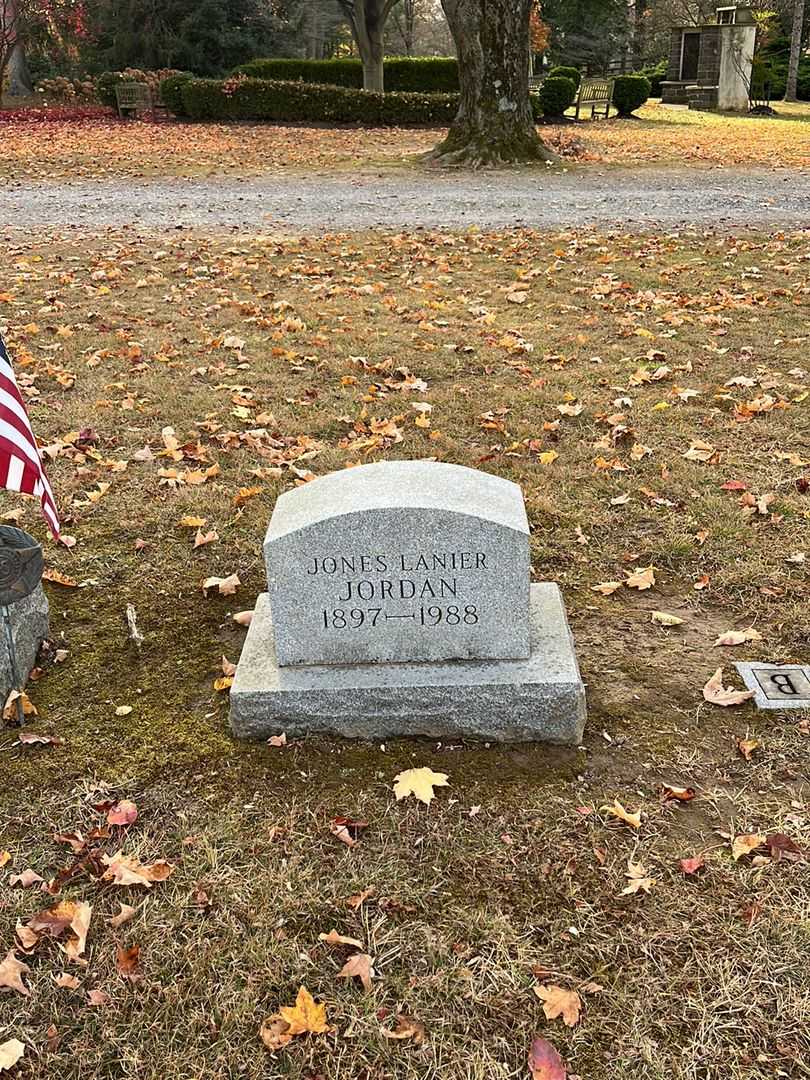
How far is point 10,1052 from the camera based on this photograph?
2.24 m

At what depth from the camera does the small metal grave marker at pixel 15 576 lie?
10.8 ft

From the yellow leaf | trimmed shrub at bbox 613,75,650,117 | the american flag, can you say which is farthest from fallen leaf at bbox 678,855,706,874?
trimmed shrub at bbox 613,75,650,117

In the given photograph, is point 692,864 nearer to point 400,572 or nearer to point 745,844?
point 745,844

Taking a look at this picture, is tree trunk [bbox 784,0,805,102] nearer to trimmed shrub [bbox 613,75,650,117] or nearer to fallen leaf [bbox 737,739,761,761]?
trimmed shrub [bbox 613,75,650,117]

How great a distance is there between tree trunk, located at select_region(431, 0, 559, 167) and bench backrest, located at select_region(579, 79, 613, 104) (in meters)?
12.4

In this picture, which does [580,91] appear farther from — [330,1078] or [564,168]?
[330,1078]

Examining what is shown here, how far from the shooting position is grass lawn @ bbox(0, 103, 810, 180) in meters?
17.8

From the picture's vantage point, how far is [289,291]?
890 centimetres

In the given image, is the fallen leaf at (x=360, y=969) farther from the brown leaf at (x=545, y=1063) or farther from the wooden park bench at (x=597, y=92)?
the wooden park bench at (x=597, y=92)

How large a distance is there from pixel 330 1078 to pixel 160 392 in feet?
16.2

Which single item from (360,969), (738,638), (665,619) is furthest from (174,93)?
(360,969)

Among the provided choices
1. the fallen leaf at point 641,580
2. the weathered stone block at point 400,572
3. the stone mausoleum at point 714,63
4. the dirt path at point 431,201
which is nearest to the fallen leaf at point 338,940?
the weathered stone block at point 400,572

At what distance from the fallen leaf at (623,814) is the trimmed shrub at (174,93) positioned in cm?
2664

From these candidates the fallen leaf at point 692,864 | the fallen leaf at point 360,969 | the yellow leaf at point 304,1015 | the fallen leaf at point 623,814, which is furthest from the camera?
the fallen leaf at point 623,814
